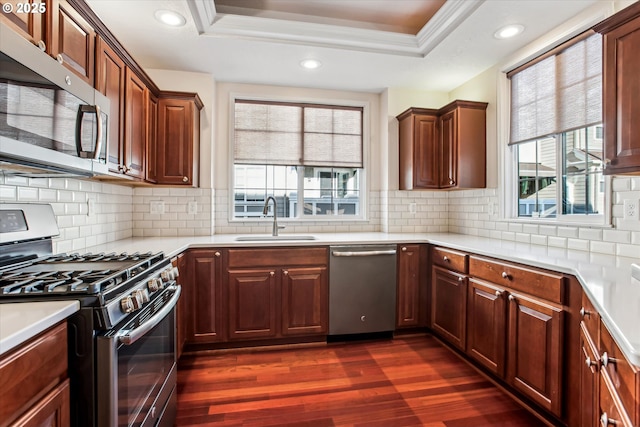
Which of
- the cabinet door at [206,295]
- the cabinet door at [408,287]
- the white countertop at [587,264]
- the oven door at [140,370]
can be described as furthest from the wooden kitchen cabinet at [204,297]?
the cabinet door at [408,287]

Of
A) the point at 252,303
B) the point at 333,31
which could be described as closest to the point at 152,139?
the point at 252,303

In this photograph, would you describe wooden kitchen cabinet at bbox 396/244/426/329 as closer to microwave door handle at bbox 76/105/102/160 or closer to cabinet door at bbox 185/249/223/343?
cabinet door at bbox 185/249/223/343

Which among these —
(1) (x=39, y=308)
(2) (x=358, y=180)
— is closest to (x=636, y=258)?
(2) (x=358, y=180)

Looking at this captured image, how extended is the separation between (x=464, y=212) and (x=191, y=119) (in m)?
2.79

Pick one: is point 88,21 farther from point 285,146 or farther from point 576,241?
point 576,241

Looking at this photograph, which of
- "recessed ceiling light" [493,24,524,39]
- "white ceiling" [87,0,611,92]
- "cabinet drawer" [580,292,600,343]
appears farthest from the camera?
"recessed ceiling light" [493,24,524,39]

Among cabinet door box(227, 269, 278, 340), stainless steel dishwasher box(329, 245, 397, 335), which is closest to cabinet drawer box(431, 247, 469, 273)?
stainless steel dishwasher box(329, 245, 397, 335)

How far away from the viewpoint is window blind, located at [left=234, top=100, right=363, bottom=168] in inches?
136

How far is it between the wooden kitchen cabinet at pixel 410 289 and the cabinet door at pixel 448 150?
73 centimetres

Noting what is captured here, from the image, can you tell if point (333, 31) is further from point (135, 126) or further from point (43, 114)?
point (43, 114)

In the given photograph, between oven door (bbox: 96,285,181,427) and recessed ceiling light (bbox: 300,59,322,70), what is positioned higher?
recessed ceiling light (bbox: 300,59,322,70)

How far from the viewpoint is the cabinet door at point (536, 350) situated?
67.8 inches

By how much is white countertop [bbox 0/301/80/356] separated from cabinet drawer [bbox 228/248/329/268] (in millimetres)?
1655

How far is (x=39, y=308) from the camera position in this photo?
3.15 feet
